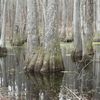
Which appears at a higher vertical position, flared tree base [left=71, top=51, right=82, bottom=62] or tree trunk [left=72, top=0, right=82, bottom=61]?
tree trunk [left=72, top=0, right=82, bottom=61]

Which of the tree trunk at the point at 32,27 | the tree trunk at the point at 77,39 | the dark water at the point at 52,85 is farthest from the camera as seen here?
the tree trunk at the point at 77,39

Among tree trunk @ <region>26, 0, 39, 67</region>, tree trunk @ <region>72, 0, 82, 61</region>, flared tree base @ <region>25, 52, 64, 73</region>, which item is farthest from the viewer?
tree trunk @ <region>72, 0, 82, 61</region>

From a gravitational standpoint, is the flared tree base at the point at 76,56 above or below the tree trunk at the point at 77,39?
below

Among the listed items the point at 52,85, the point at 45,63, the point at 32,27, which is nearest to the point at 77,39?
the point at 32,27

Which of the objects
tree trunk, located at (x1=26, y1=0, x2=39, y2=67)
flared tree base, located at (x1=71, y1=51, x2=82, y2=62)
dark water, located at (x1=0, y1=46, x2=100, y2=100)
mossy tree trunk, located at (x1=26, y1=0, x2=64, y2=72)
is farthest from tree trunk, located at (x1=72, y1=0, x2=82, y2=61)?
mossy tree trunk, located at (x1=26, y1=0, x2=64, y2=72)

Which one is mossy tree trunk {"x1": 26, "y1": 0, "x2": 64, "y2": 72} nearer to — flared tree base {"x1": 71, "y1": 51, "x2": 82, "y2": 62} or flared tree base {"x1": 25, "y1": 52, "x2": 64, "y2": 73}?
flared tree base {"x1": 25, "y1": 52, "x2": 64, "y2": 73}

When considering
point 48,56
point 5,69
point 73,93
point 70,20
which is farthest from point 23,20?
point 73,93

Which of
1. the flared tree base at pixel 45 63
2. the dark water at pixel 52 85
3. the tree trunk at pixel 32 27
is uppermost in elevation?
the tree trunk at pixel 32 27

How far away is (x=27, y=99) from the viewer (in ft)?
26.9

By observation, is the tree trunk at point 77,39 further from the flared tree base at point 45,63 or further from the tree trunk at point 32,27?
the flared tree base at point 45,63

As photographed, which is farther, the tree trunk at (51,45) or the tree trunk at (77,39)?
the tree trunk at (77,39)

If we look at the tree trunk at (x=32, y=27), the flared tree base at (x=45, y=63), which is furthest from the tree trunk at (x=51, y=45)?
the tree trunk at (x=32, y=27)

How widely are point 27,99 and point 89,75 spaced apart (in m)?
4.13

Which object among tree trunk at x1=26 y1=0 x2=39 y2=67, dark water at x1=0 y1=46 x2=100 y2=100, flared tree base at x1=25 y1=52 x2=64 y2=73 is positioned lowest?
dark water at x1=0 y1=46 x2=100 y2=100
